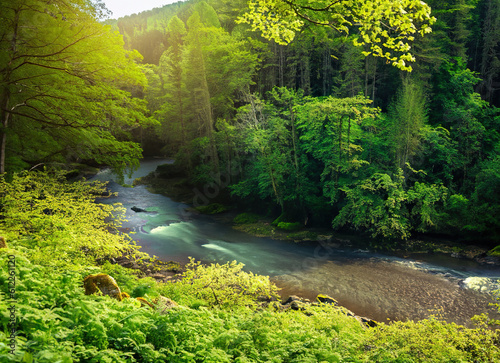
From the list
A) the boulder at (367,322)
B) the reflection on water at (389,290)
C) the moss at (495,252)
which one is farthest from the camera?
the moss at (495,252)

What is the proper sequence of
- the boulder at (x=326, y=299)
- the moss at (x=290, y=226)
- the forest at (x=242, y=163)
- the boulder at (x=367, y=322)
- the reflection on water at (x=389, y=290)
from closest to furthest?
the forest at (x=242, y=163), the boulder at (x=367, y=322), the reflection on water at (x=389, y=290), the boulder at (x=326, y=299), the moss at (x=290, y=226)

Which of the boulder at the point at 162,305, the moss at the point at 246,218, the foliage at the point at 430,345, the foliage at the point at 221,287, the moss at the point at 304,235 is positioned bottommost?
the moss at the point at 304,235

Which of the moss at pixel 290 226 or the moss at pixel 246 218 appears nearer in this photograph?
the moss at pixel 290 226

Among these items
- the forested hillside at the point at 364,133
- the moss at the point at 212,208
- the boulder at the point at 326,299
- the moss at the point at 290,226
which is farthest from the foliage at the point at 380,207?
the moss at the point at 212,208

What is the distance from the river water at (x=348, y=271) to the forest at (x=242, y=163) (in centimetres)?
222

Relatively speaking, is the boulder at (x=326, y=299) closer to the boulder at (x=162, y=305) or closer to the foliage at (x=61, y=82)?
the boulder at (x=162, y=305)

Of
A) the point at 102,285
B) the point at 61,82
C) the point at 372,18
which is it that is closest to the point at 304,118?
the point at 61,82

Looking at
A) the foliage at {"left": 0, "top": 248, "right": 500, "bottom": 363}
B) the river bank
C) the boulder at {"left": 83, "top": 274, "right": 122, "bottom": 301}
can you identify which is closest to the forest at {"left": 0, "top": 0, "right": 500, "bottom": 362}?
the foliage at {"left": 0, "top": 248, "right": 500, "bottom": 363}

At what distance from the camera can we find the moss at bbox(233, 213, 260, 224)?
919 inches

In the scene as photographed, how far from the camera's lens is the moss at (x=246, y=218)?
76.6 feet

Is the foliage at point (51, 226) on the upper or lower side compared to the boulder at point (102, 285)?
upper

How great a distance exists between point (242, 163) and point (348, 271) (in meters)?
15.8

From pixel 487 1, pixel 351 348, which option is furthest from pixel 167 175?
pixel 487 1

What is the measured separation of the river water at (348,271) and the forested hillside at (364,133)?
277cm
